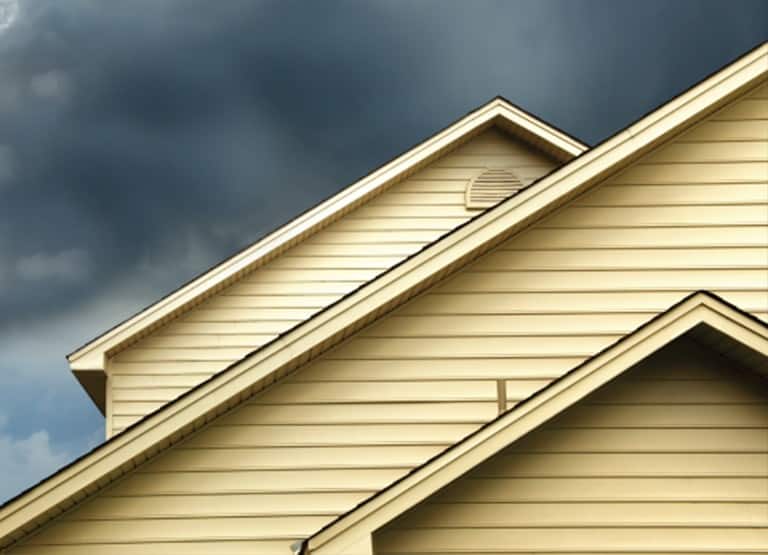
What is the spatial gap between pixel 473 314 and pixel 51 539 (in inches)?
178

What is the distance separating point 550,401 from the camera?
5.41 m

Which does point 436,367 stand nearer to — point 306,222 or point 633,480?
point 633,480

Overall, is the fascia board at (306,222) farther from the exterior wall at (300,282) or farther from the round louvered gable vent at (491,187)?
the round louvered gable vent at (491,187)

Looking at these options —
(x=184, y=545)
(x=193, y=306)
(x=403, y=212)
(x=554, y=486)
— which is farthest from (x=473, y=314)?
(x=193, y=306)

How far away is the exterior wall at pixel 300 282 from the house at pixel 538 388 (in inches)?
192

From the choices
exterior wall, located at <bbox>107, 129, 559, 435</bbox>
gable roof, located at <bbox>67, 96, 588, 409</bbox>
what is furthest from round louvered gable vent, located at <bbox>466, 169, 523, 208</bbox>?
gable roof, located at <bbox>67, 96, 588, 409</bbox>

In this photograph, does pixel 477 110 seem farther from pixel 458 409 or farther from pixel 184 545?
pixel 184 545

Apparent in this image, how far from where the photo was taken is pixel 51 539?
279 inches

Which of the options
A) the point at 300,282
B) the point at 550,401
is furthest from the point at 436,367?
the point at 300,282

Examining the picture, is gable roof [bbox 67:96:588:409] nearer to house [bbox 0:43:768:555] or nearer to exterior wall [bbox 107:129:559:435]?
exterior wall [bbox 107:129:559:435]

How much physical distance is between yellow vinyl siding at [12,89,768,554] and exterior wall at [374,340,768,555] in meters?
1.72

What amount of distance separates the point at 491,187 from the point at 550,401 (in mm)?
7757

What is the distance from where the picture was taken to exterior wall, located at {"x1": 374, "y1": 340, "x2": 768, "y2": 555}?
548 centimetres

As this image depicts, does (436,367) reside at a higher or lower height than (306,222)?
lower
